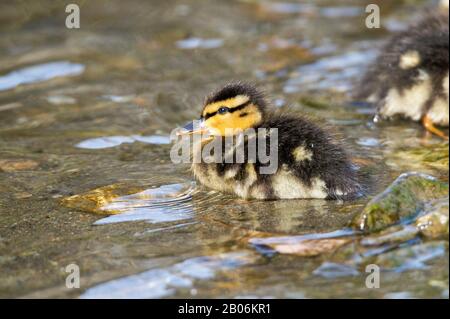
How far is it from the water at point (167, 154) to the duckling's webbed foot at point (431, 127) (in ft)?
0.19

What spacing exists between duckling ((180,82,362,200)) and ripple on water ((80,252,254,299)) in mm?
603

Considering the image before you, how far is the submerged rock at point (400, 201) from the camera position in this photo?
10.3 feet

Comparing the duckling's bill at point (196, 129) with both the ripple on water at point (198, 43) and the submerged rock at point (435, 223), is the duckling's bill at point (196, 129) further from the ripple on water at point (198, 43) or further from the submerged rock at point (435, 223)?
the ripple on water at point (198, 43)

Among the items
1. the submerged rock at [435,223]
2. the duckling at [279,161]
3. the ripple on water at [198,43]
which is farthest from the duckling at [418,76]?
the ripple on water at [198,43]

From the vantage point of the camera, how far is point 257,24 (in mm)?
7297

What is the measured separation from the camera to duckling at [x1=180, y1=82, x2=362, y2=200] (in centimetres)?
353

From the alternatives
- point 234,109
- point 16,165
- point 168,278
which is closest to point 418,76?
point 234,109

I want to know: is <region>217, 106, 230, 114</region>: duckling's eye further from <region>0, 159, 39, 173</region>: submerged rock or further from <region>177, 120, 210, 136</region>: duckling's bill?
<region>0, 159, 39, 173</region>: submerged rock

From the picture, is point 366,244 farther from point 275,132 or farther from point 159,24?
point 159,24
